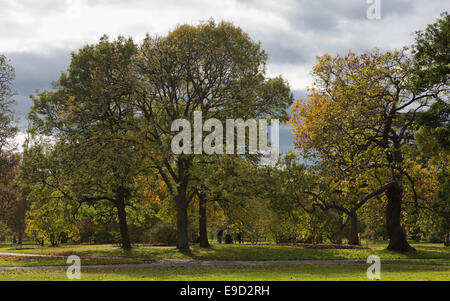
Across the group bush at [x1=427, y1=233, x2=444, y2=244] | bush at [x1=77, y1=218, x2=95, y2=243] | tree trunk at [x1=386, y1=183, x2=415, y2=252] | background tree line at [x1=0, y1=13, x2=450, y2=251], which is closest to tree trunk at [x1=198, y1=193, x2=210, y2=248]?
background tree line at [x1=0, y1=13, x2=450, y2=251]

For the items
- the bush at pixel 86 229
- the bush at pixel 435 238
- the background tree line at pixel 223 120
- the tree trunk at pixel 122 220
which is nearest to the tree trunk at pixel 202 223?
the background tree line at pixel 223 120

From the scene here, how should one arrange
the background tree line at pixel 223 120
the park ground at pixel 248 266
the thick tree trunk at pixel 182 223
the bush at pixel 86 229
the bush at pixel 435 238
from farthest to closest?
the bush at pixel 435 238 → the bush at pixel 86 229 → the thick tree trunk at pixel 182 223 → the background tree line at pixel 223 120 → the park ground at pixel 248 266

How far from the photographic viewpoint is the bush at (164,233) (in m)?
36.1

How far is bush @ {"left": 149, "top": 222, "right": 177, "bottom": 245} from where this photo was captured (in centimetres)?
3612

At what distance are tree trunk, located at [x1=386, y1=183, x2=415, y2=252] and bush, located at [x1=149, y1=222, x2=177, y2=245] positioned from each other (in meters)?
17.8

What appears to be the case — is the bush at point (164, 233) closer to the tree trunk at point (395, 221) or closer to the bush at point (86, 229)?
the bush at point (86, 229)

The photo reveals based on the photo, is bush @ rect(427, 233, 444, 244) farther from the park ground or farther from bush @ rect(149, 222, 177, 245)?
bush @ rect(149, 222, 177, 245)

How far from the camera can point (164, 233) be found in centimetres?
3631

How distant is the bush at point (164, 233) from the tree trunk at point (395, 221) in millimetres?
17847

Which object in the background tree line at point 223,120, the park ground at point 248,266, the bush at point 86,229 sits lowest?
the bush at point 86,229

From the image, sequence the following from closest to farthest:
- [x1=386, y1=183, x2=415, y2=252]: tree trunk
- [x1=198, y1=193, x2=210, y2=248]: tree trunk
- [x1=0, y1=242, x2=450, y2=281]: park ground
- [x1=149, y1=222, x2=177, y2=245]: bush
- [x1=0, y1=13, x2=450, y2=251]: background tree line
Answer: [x1=0, y1=242, x2=450, y2=281]: park ground < [x1=0, y1=13, x2=450, y2=251]: background tree line < [x1=386, y1=183, x2=415, y2=252]: tree trunk < [x1=198, y1=193, x2=210, y2=248]: tree trunk < [x1=149, y1=222, x2=177, y2=245]: bush
